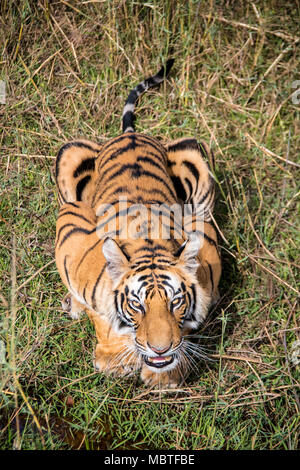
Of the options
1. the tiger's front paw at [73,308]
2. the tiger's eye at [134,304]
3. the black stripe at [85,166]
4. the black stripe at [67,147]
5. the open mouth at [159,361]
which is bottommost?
the tiger's front paw at [73,308]

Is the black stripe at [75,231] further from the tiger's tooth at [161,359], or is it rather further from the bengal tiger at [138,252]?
the tiger's tooth at [161,359]

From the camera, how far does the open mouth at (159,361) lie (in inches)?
102

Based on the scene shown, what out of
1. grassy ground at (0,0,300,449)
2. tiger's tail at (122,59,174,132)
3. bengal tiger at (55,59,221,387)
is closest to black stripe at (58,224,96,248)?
bengal tiger at (55,59,221,387)

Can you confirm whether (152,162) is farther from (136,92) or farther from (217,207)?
(136,92)

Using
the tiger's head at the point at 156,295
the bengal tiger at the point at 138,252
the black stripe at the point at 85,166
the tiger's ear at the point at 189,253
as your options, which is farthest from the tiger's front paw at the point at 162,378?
the black stripe at the point at 85,166

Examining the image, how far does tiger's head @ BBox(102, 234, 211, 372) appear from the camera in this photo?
2.46 metres

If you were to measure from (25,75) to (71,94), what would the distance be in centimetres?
40

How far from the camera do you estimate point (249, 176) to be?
13.7 ft

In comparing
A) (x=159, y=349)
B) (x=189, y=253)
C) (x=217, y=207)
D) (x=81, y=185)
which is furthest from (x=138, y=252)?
(x=217, y=207)

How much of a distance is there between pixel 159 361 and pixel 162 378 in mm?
369

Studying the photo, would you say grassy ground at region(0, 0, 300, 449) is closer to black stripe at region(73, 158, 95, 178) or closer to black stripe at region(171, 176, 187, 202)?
black stripe at region(171, 176, 187, 202)
